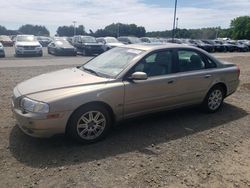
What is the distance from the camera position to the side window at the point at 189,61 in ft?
18.0

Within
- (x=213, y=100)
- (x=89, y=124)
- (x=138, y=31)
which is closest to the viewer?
(x=89, y=124)

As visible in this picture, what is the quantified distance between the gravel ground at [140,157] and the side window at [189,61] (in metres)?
1.04

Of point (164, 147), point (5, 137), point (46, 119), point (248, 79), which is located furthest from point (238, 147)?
point (248, 79)

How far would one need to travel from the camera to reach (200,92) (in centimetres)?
575

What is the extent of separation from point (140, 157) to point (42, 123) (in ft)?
4.79

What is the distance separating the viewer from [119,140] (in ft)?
15.2

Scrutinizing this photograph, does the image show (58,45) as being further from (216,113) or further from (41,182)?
(41,182)

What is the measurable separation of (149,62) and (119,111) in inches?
42.5

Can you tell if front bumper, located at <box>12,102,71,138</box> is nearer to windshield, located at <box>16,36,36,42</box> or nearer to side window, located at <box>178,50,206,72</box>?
side window, located at <box>178,50,206,72</box>

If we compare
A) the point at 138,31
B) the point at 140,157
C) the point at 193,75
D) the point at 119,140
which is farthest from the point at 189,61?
the point at 138,31

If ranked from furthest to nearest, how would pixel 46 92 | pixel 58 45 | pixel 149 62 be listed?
pixel 58 45 < pixel 149 62 < pixel 46 92

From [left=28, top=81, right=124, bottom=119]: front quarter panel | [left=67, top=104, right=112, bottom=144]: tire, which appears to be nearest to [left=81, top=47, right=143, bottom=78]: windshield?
[left=28, top=81, right=124, bottom=119]: front quarter panel

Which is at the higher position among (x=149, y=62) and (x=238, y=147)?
(x=149, y=62)

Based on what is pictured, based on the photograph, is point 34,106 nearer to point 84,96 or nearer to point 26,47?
point 84,96
